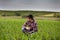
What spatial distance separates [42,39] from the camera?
1.10 m

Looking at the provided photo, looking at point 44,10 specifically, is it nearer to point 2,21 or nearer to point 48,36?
point 48,36

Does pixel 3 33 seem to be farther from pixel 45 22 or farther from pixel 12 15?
pixel 45 22

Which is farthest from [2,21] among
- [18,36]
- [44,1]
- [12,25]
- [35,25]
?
[44,1]

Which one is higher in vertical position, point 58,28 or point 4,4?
point 4,4

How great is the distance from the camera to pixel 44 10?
1.12 meters

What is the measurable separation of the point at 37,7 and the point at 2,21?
1.12 feet

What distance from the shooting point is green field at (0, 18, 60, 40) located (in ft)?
3.54

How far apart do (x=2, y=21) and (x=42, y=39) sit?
39 cm

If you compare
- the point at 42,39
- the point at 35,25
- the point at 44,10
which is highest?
the point at 44,10

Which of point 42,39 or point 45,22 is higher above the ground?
point 45,22

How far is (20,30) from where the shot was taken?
1.09 m

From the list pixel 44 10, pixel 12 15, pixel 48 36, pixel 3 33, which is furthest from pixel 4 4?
pixel 48 36

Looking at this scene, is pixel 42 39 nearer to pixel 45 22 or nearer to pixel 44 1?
pixel 45 22

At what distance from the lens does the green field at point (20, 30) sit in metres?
1.08
